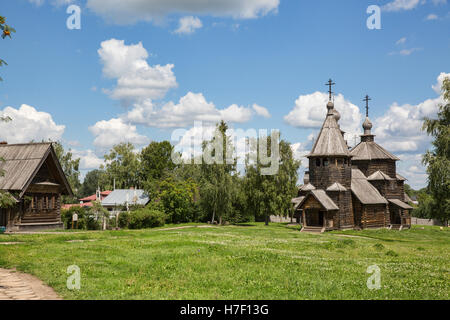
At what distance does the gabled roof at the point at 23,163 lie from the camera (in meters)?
33.5

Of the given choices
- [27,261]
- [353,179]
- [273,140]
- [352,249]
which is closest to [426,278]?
[352,249]

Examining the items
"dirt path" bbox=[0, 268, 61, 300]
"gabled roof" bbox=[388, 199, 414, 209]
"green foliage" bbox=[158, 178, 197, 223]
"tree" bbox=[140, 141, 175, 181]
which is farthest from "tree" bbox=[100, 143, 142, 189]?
"dirt path" bbox=[0, 268, 61, 300]

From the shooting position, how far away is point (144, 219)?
4216cm

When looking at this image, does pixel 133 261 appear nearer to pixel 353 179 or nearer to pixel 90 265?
pixel 90 265

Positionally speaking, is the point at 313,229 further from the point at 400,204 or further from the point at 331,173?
the point at 400,204

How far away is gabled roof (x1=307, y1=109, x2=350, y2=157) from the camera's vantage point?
43.0 metres

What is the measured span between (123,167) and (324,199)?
50.2 metres

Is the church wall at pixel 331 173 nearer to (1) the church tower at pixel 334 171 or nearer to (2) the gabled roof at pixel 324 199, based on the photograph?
(1) the church tower at pixel 334 171

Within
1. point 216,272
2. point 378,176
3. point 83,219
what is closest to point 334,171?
point 378,176

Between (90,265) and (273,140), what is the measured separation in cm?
3882

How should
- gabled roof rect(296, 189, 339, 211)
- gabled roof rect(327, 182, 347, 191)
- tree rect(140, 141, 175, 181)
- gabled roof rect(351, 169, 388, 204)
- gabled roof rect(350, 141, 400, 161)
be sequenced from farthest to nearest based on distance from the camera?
tree rect(140, 141, 175, 181) → gabled roof rect(350, 141, 400, 161) → gabled roof rect(351, 169, 388, 204) → gabled roof rect(327, 182, 347, 191) → gabled roof rect(296, 189, 339, 211)

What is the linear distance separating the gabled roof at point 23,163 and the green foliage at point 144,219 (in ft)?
22.1

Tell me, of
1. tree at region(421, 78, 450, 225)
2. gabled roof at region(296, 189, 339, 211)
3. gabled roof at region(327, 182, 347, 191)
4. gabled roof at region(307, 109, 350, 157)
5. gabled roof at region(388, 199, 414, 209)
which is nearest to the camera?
tree at region(421, 78, 450, 225)

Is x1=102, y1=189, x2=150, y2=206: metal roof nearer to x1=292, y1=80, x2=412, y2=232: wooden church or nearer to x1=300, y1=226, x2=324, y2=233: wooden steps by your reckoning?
x1=292, y1=80, x2=412, y2=232: wooden church
